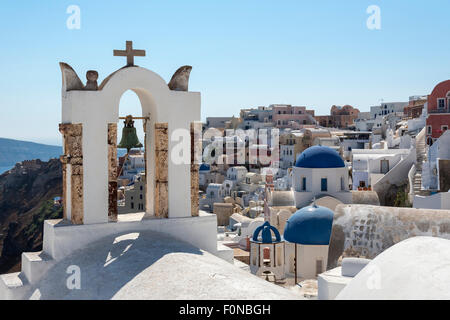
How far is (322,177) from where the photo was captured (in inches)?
888

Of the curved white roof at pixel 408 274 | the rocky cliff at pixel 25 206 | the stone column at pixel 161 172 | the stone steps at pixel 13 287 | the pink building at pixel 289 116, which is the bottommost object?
the rocky cliff at pixel 25 206

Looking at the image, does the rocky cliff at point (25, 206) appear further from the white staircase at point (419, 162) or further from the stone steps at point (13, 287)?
the stone steps at point (13, 287)

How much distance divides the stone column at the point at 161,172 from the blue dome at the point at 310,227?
1068 centimetres

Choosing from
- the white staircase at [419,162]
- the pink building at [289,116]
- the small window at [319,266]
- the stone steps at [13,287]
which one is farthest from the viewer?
the pink building at [289,116]

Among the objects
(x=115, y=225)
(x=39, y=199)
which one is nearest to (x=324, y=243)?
(x=115, y=225)

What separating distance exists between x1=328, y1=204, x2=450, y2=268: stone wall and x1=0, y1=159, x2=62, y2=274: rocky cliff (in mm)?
42881

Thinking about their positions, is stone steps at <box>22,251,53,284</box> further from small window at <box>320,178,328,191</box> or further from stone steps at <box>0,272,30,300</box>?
small window at <box>320,178,328,191</box>

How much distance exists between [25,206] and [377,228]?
60.1m

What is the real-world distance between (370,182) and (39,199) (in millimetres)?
44042

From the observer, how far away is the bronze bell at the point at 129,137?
24.8 ft

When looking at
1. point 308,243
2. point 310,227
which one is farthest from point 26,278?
point 310,227

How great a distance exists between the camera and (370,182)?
Result: 30.5 m

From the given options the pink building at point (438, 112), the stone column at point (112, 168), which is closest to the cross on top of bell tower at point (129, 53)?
the stone column at point (112, 168)
